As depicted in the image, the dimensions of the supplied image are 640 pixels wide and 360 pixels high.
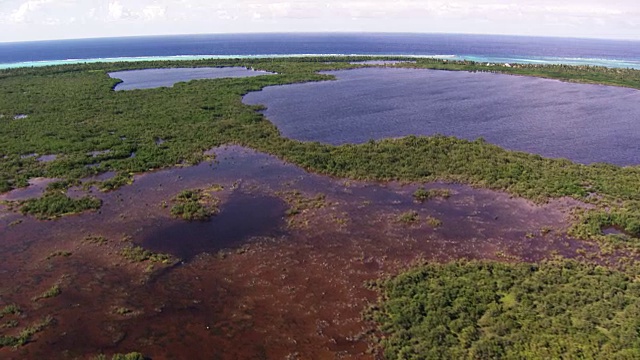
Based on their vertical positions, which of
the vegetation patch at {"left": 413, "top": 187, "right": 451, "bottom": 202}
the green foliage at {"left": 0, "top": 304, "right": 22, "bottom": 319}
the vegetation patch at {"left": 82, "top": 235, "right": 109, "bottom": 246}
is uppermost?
the vegetation patch at {"left": 413, "top": 187, "right": 451, "bottom": 202}

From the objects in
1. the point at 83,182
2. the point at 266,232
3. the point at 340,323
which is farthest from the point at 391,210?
the point at 83,182

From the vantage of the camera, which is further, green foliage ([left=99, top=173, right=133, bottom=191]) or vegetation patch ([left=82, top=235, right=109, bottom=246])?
green foliage ([left=99, top=173, right=133, bottom=191])

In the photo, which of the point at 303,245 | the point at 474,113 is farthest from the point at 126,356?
the point at 474,113

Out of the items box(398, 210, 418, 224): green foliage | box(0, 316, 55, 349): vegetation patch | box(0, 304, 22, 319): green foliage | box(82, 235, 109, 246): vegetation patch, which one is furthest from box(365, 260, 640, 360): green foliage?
box(82, 235, 109, 246): vegetation patch

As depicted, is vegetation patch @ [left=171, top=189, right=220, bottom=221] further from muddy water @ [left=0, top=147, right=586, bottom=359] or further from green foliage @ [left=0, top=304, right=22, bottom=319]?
green foliage @ [left=0, top=304, right=22, bottom=319]

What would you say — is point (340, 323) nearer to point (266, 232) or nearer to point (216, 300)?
point (216, 300)
